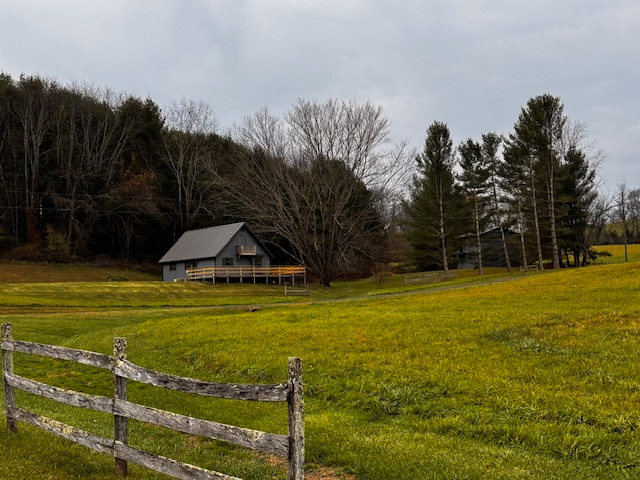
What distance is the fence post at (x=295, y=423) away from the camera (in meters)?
4.95

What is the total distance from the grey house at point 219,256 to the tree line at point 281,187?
2.83 metres

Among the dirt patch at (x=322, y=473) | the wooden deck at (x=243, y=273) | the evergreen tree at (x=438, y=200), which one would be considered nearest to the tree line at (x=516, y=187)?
the evergreen tree at (x=438, y=200)

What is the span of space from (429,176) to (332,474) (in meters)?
54.1

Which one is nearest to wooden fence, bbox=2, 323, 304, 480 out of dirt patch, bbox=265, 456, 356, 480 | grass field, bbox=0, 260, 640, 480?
grass field, bbox=0, 260, 640, 480

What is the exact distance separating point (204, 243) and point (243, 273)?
24.0 ft

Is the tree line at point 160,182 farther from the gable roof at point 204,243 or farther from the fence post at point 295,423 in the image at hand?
the fence post at point 295,423

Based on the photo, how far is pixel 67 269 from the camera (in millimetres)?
61812

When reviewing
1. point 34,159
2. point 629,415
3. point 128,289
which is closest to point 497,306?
point 629,415

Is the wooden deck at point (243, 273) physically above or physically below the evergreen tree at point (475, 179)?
below

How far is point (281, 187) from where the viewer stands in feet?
194

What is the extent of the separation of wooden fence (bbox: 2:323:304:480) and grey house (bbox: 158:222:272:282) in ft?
166

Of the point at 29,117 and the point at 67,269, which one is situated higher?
the point at 29,117

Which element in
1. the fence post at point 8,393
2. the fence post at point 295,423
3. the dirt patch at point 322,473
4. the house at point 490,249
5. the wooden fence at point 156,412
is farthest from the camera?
the house at point 490,249

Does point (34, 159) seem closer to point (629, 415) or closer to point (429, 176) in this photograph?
point (429, 176)
